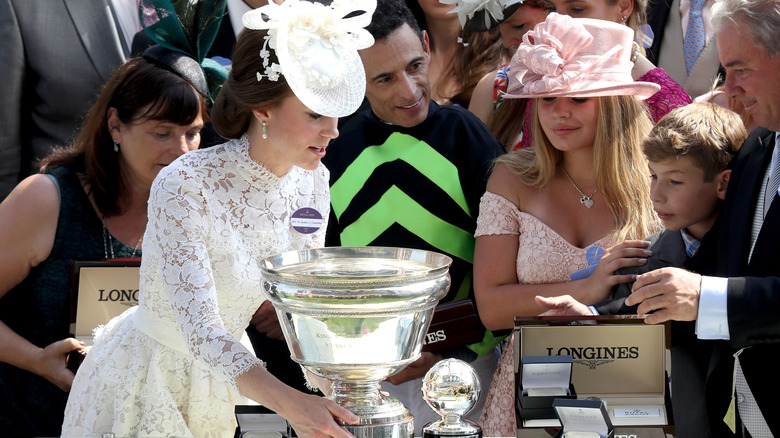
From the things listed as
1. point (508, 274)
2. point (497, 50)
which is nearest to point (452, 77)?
point (497, 50)

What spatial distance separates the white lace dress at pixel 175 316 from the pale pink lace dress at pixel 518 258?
2.07 feet

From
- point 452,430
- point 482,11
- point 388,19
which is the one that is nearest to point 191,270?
point 452,430

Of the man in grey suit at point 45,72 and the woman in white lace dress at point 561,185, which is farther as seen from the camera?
the man in grey suit at point 45,72

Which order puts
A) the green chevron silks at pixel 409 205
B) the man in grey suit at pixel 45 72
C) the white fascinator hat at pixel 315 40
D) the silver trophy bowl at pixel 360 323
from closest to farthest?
the silver trophy bowl at pixel 360 323 → the white fascinator hat at pixel 315 40 → the green chevron silks at pixel 409 205 → the man in grey suit at pixel 45 72

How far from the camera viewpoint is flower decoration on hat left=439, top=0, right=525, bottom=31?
334 cm

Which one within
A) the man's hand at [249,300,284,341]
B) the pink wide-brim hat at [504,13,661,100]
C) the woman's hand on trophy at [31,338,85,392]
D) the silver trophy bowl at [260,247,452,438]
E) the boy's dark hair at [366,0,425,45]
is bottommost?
the woman's hand on trophy at [31,338,85,392]

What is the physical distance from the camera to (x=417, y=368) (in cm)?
294

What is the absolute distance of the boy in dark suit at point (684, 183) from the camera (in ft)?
8.42

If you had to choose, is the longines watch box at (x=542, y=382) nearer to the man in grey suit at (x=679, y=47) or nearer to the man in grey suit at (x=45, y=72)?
the man in grey suit at (x=679, y=47)

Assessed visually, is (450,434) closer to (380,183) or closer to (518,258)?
(518,258)

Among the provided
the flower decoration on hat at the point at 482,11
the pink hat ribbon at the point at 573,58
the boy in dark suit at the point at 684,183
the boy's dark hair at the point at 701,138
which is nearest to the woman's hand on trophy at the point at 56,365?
the boy in dark suit at the point at 684,183

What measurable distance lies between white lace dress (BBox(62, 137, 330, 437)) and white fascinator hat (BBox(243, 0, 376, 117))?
398 millimetres

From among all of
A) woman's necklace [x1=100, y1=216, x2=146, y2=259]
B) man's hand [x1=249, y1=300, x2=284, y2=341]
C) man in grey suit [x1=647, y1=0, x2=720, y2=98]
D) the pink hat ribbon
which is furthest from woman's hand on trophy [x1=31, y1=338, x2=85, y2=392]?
man in grey suit [x1=647, y1=0, x2=720, y2=98]

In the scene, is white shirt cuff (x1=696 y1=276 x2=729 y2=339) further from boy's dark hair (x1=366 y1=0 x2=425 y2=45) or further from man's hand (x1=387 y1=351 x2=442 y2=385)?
boy's dark hair (x1=366 y1=0 x2=425 y2=45)
